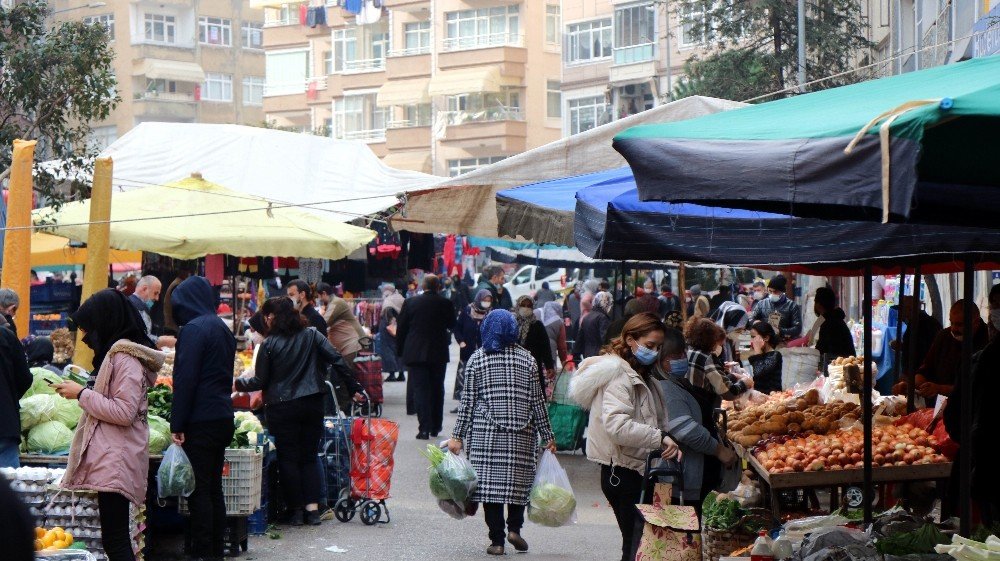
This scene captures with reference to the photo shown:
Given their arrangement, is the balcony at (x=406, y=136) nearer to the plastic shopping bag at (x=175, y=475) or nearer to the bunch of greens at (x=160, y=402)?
the bunch of greens at (x=160, y=402)

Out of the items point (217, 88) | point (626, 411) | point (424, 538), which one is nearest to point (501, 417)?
point (424, 538)

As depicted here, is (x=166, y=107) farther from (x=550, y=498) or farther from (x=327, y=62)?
(x=550, y=498)

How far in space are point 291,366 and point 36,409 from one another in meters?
2.03

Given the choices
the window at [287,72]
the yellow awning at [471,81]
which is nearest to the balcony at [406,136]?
the yellow awning at [471,81]

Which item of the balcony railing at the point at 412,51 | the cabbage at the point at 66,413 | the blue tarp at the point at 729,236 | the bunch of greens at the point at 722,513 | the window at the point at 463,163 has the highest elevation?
the balcony railing at the point at 412,51

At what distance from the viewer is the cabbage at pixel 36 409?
9.59 m

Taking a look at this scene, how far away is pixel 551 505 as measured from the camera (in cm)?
966

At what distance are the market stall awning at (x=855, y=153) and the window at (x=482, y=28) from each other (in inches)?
2259

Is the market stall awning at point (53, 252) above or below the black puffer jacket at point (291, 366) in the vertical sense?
above

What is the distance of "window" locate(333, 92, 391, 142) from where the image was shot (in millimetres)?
68062

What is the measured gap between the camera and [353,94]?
6894cm

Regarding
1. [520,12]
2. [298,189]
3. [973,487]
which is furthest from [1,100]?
[520,12]

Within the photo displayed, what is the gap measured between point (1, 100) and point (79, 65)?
3.22 ft

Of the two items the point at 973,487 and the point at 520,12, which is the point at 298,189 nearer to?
the point at 973,487
